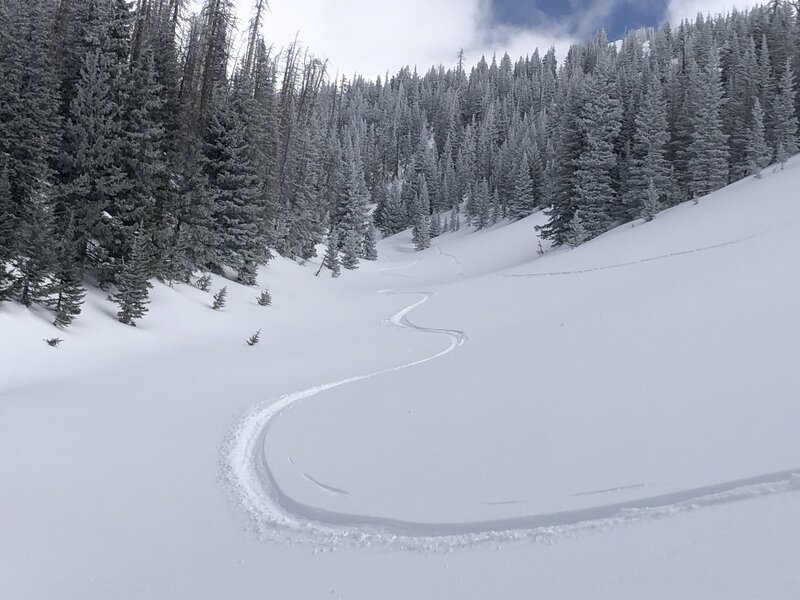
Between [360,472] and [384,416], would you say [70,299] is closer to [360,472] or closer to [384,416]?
[384,416]

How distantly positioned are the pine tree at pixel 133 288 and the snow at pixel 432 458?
0.92 m

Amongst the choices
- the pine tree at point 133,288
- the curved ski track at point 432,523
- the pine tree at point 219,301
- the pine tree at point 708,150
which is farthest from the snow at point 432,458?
the pine tree at point 708,150

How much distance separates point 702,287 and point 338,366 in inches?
461

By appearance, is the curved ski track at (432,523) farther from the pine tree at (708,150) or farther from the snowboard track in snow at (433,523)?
the pine tree at (708,150)

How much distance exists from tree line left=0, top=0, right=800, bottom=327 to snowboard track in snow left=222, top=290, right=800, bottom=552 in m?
12.1

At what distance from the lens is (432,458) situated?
26.2ft

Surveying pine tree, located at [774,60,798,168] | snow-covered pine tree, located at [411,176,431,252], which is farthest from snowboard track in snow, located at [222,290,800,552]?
snow-covered pine tree, located at [411,176,431,252]

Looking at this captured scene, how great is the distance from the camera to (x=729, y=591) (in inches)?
148

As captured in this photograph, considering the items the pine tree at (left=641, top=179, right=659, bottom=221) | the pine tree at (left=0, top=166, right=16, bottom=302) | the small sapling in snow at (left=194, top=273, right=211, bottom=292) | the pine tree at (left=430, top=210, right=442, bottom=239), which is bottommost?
the small sapling in snow at (left=194, top=273, right=211, bottom=292)

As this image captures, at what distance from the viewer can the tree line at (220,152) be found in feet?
62.0

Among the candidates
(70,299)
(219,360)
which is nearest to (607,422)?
(219,360)

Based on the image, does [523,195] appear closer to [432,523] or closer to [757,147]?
[757,147]

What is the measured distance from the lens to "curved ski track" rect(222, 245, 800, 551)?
16.8 feet

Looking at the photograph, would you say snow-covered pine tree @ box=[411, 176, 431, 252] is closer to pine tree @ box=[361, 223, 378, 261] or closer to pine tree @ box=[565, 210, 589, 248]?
pine tree @ box=[361, 223, 378, 261]
